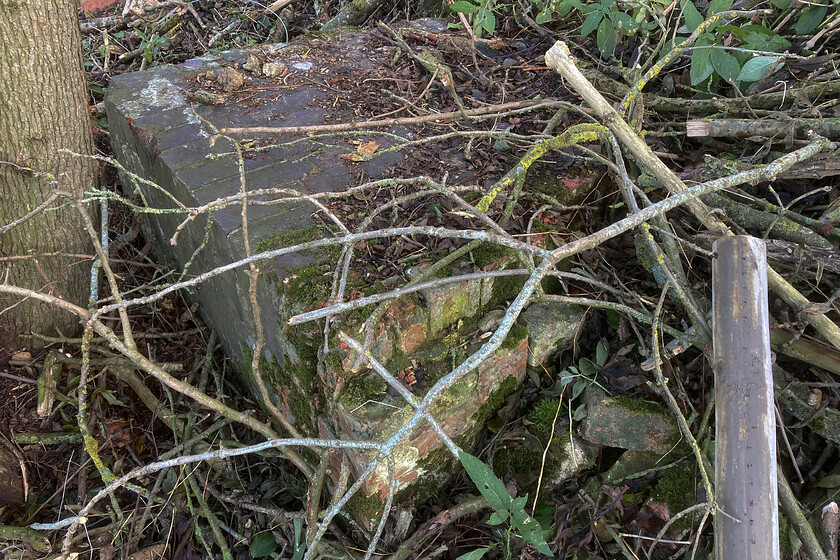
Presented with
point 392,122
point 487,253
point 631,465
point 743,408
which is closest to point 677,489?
point 631,465

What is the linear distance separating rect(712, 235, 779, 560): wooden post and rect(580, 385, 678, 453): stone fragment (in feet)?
1.42

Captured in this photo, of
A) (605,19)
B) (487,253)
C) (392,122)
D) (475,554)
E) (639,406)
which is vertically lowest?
(475,554)

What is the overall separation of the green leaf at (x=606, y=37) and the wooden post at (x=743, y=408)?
1.22m

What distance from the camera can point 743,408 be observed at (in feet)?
5.02

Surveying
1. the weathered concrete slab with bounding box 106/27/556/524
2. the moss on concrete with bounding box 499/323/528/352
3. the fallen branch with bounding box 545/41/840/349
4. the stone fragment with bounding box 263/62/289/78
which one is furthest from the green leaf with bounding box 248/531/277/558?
the stone fragment with bounding box 263/62/289/78

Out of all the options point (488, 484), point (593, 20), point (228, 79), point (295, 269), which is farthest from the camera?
point (228, 79)

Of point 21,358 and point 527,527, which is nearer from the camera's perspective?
point 527,527

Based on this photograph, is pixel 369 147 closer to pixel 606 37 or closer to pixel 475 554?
pixel 606 37

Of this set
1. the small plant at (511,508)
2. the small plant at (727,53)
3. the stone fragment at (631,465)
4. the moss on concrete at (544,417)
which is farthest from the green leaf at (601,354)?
the small plant at (727,53)

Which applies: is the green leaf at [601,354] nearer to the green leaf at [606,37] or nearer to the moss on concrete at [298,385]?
the moss on concrete at [298,385]

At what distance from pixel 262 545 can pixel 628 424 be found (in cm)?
150

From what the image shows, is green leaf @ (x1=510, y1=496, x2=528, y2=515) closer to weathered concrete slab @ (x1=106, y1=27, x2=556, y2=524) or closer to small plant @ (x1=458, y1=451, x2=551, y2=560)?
small plant @ (x1=458, y1=451, x2=551, y2=560)

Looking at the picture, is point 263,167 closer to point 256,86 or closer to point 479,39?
point 256,86

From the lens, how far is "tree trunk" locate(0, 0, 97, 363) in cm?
222
